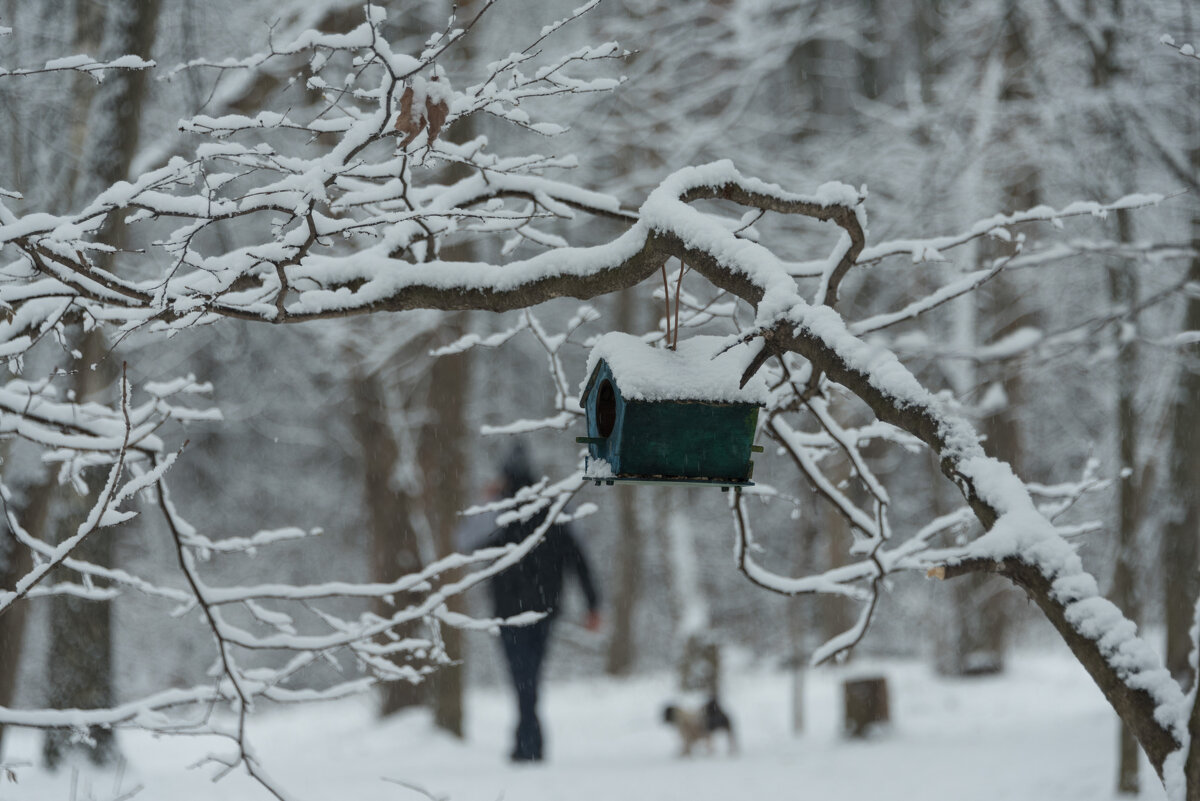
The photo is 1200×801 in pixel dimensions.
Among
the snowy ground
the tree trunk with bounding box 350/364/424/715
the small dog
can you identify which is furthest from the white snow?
the tree trunk with bounding box 350/364/424/715

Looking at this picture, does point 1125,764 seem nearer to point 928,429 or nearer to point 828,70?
point 928,429

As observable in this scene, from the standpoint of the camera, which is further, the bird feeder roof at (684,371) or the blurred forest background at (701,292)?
the blurred forest background at (701,292)

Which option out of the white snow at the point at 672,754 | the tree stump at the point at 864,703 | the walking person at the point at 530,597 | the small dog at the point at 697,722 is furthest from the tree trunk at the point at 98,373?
the tree stump at the point at 864,703

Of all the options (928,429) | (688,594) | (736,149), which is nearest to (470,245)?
(736,149)

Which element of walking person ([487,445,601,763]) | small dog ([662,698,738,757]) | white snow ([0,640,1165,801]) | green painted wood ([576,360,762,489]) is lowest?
white snow ([0,640,1165,801])

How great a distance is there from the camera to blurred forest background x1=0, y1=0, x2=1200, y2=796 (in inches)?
228

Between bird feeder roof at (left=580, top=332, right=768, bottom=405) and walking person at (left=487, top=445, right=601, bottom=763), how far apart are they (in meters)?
4.20

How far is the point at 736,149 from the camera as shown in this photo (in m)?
10.3

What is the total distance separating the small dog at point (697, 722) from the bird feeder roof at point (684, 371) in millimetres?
4714

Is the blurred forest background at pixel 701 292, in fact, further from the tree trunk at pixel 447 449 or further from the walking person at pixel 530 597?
the walking person at pixel 530 597

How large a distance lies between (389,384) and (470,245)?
5.28 ft

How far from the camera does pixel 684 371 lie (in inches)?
106

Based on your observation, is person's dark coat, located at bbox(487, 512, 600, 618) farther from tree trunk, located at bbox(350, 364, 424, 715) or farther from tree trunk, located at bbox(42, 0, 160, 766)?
tree trunk, located at bbox(42, 0, 160, 766)

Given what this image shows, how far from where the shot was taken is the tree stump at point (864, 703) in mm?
7801
